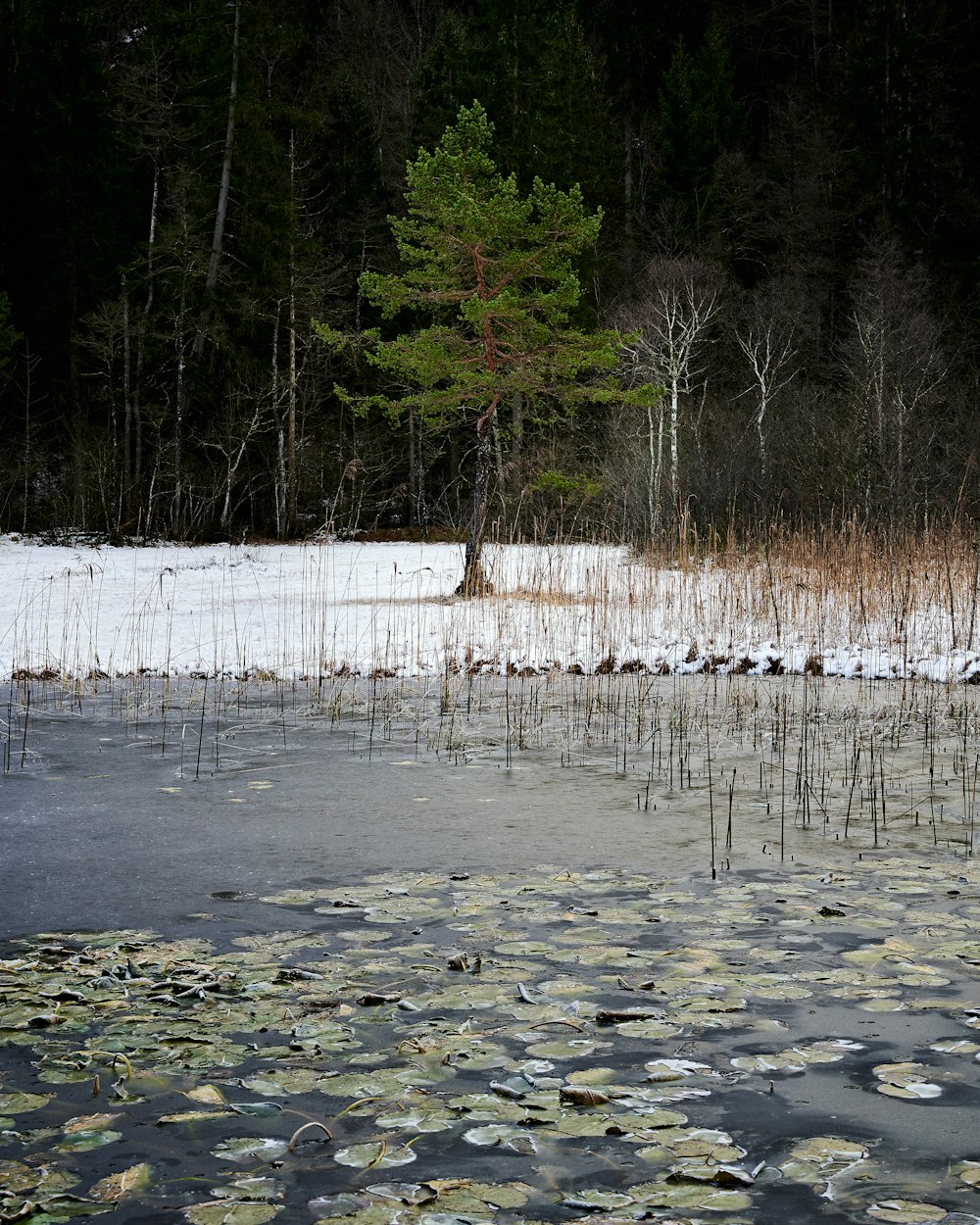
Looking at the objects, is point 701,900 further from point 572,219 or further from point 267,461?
point 267,461

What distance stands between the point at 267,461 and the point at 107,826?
26.2m

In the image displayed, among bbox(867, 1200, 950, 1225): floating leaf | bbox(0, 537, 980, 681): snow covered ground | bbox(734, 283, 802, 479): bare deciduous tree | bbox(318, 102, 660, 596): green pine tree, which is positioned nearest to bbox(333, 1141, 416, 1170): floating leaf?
bbox(867, 1200, 950, 1225): floating leaf

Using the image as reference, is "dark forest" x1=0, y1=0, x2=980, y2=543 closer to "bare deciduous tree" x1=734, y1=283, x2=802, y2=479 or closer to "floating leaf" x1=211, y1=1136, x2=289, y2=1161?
"bare deciduous tree" x1=734, y1=283, x2=802, y2=479

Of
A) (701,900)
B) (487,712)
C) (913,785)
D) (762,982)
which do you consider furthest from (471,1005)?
(487,712)

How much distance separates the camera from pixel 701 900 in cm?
412

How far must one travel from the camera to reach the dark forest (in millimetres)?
27234

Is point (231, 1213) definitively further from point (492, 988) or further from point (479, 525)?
point (479, 525)

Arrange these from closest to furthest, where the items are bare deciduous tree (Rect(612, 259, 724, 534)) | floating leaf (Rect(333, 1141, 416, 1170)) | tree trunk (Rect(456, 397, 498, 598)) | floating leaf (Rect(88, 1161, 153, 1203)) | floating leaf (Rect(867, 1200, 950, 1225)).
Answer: floating leaf (Rect(867, 1200, 950, 1225))
floating leaf (Rect(88, 1161, 153, 1203))
floating leaf (Rect(333, 1141, 416, 1170))
tree trunk (Rect(456, 397, 498, 598))
bare deciduous tree (Rect(612, 259, 724, 534))

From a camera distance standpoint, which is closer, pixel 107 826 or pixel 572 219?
pixel 107 826

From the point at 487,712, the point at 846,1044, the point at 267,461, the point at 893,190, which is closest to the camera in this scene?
the point at 846,1044

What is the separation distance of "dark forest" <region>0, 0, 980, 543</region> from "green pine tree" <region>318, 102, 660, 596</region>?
22.6ft

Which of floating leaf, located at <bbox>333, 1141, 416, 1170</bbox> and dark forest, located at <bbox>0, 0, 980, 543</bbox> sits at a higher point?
dark forest, located at <bbox>0, 0, 980, 543</bbox>

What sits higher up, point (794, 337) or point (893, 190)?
point (893, 190)

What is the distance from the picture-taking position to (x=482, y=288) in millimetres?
16156
